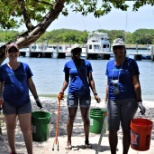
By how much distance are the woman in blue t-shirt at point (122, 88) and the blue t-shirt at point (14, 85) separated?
1.16 meters

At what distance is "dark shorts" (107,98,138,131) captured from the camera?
4773 mm

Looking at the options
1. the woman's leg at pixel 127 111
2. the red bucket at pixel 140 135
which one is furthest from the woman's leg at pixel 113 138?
the red bucket at pixel 140 135

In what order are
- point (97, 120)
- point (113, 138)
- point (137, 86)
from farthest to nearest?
point (97, 120), point (113, 138), point (137, 86)

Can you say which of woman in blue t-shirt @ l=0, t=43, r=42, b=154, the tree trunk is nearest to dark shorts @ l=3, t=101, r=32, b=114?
woman in blue t-shirt @ l=0, t=43, r=42, b=154

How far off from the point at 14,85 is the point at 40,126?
1390 millimetres

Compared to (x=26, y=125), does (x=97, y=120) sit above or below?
below

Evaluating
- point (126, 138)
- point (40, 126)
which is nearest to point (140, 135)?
point (126, 138)

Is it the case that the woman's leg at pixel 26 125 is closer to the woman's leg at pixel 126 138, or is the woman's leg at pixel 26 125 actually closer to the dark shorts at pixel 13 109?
→ the dark shorts at pixel 13 109

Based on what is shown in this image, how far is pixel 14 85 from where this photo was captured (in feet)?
15.3

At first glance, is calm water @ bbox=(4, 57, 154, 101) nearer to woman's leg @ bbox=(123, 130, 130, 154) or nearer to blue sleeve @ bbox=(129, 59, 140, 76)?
woman's leg @ bbox=(123, 130, 130, 154)

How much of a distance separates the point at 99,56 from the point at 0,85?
7288 centimetres

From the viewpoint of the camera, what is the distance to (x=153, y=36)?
447 feet

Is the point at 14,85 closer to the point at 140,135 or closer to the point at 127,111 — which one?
the point at 127,111

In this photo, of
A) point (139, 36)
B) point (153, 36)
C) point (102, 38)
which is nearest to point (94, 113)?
point (102, 38)
